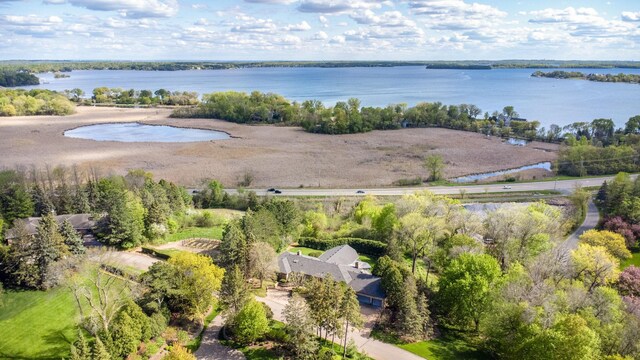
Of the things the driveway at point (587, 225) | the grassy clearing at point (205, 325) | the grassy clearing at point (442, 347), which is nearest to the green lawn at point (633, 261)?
the driveway at point (587, 225)

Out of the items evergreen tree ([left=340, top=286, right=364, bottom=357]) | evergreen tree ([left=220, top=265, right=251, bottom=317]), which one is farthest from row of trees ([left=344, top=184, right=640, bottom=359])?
evergreen tree ([left=220, top=265, right=251, bottom=317])

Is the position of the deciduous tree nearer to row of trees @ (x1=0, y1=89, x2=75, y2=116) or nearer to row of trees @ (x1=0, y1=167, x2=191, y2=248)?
row of trees @ (x1=0, y1=167, x2=191, y2=248)

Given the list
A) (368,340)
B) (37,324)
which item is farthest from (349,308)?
(37,324)

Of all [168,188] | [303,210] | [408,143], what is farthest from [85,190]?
[408,143]

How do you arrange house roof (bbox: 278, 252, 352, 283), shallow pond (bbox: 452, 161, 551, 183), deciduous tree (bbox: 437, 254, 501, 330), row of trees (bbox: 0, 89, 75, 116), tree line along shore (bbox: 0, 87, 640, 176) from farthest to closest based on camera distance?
row of trees (bbox: 0, 89, 75, 116) < tree line along shore (bbox: 0, 87, 640, 176) < shallow pond (bbox: 452, 161, 551, 183) < house roof (bbox: 278, 252, 352, 283) < deciduous tree (bbox: 437, 254, 501, 330)

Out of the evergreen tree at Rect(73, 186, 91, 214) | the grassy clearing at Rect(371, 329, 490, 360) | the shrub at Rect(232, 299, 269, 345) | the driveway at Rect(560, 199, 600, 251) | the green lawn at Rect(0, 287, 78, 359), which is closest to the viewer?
the green lawn at Rect(0, 287, 78, 359)

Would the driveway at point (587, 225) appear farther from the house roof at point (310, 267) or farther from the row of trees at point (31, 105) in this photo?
the row of trees at point (31, 105)
